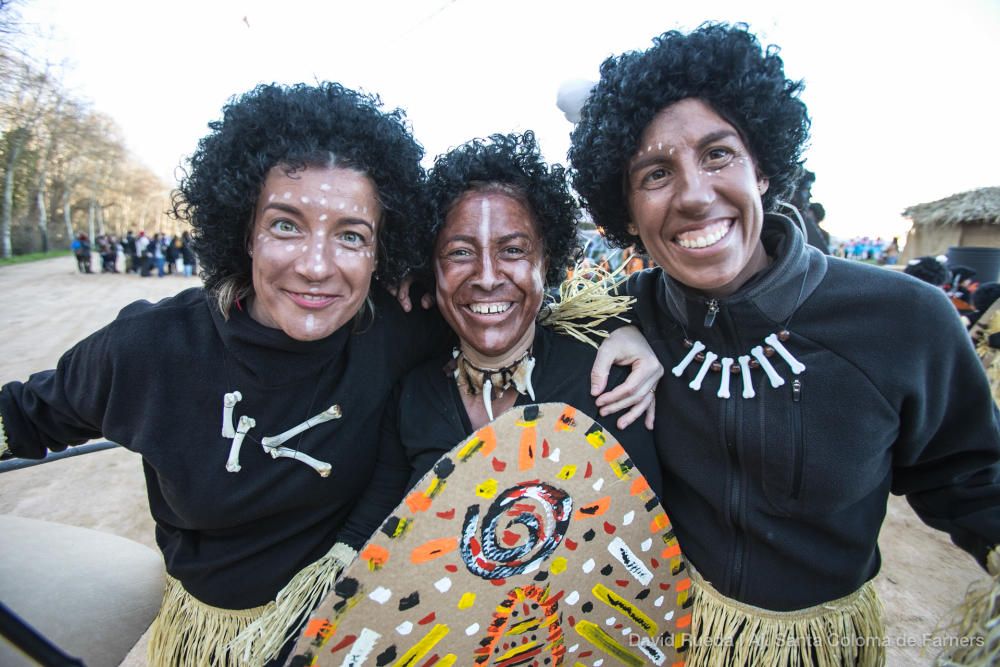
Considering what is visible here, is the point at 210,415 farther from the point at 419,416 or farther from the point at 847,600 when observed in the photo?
the point at 847,600

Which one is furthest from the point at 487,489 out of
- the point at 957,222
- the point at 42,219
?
the point at 42,219

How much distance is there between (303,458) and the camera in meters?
1.53

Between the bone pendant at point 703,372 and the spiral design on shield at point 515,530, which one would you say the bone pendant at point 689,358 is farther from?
the spiral design on shield at point 515,530

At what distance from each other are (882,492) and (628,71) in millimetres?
1487

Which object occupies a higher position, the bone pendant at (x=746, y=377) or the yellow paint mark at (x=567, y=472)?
the bone pendant at (x=746, y=377)

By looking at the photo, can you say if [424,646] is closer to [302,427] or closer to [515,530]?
[515,530]

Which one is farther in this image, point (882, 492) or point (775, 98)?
point (775, 98)

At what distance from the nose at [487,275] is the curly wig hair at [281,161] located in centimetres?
28

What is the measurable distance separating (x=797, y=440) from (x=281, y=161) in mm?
1671

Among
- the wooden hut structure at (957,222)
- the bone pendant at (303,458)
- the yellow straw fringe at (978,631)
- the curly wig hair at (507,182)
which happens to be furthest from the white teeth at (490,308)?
the wooden hut structure at (957,222)

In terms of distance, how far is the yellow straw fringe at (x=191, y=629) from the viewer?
162cm

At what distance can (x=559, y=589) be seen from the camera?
1.38m

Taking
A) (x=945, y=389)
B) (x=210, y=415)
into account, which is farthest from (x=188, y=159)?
(x=945, y=389)

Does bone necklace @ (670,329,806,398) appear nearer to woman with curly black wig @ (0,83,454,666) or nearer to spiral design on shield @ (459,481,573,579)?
spiral design on shield @ (459,481,573,579)
